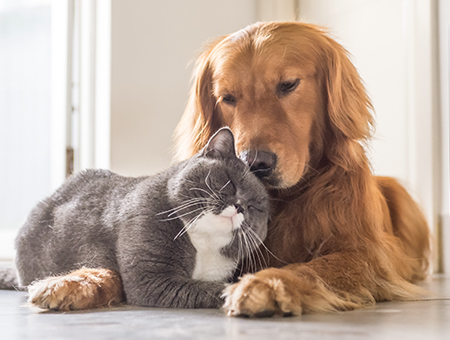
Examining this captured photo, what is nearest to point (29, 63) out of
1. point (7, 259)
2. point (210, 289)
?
point (7, 259)

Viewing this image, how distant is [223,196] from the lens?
127 centimetres

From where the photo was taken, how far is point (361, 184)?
5.11 ft

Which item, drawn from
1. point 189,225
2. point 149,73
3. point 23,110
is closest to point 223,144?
point 189,225

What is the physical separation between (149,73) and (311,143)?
1.16 m

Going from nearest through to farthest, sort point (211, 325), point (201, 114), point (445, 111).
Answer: point (211, 325) → point (201, 114) → point (445, 111)

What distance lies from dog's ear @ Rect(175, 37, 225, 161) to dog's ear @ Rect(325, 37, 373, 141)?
38 centimetres

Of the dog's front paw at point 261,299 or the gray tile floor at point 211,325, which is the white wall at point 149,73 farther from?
the dog's front paw at point 261,299

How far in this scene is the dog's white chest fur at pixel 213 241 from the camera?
1.25 metres

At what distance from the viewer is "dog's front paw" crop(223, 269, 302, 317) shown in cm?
109

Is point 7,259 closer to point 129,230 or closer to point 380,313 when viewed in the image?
point 129,230

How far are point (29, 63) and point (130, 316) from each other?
216 centimetres

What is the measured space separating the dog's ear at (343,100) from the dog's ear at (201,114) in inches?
14.8

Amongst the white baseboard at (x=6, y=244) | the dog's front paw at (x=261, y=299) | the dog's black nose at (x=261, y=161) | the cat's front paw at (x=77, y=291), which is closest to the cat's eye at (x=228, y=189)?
the dog's black nose at (x=261, y=161)

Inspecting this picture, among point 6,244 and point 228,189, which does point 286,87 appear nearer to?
point 228,189
